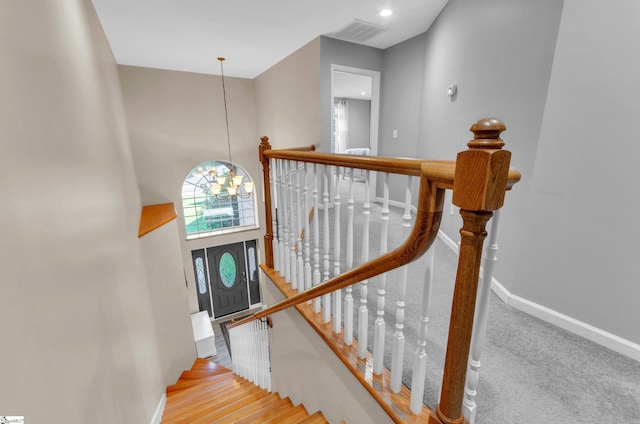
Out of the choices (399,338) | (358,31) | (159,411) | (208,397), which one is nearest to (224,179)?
(358,31)

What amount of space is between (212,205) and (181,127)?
5.97 ft

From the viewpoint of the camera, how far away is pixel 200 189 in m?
6.14

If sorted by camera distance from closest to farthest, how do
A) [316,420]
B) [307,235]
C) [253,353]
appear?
[316,420] < [307,235] < [253,353]

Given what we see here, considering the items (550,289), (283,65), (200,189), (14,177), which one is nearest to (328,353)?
(550,289)

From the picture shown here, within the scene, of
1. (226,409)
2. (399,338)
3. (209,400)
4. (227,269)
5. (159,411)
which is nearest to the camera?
(399,338)

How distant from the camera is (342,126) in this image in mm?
9484

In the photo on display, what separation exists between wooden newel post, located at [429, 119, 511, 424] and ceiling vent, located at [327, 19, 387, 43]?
3.31 meters

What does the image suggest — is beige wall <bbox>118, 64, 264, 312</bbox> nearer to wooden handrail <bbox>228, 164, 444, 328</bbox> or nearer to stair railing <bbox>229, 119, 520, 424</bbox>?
stair railing <bbox>229, 119, 520, 424</bbox>

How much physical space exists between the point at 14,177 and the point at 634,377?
2.49m

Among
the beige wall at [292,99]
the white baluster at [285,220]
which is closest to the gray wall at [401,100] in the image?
the beige wall at [292,99]

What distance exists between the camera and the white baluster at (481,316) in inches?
29.4

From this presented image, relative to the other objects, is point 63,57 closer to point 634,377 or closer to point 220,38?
point 220,38

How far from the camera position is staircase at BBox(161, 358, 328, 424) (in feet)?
6.23

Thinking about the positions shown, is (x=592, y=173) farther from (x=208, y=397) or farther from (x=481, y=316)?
(x=208, y=397)
